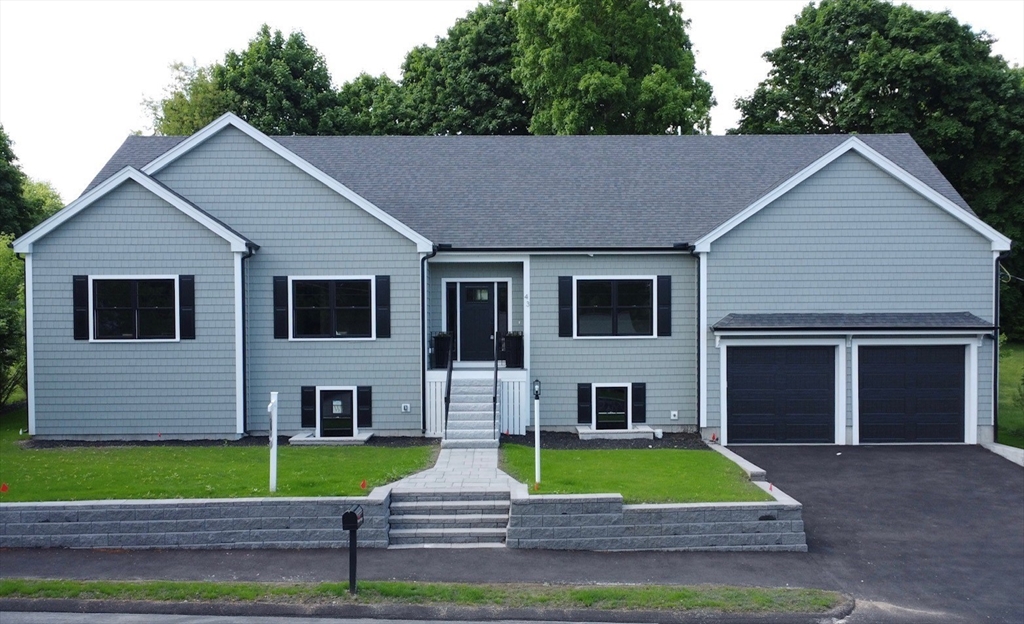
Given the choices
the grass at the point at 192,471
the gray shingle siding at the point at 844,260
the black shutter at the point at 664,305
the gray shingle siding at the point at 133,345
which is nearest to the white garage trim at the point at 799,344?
the gray shingle siding at the point at 844,260

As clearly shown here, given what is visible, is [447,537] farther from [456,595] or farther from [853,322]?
[853,322]

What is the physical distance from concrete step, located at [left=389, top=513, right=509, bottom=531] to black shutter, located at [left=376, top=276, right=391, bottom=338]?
673cm

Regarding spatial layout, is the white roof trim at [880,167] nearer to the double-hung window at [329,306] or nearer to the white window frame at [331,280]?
the white window frame at [331,280]

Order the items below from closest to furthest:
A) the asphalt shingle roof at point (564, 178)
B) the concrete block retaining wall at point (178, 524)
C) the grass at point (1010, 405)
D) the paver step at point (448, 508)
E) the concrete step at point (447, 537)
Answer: the concrete block retaining wall at point (178, 524)
the concrete step at point (447, 537)
the paver step at point (448, 508)
the asphalt shingle roof at point (564, 178)
the grass at point (1010, 405)

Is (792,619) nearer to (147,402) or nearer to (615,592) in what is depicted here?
(615,592)

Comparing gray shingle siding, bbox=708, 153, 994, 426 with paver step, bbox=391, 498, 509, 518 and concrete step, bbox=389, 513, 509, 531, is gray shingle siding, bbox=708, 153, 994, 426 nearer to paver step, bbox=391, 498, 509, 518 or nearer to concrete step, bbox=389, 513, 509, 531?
paver step, bbox=391, 498, 509, 518

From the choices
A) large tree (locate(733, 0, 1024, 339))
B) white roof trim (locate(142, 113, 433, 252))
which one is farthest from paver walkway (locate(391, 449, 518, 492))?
large tree (locate(733, 0, 1024, 339))

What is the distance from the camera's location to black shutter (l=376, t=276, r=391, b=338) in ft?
55.2

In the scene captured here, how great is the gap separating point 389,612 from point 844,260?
42.8ft

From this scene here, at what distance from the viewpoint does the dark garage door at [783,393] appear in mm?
→ 16969

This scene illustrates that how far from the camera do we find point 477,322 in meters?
18.6

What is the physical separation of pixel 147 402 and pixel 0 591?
8127 mm

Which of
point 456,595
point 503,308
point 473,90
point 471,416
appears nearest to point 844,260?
point 503,308

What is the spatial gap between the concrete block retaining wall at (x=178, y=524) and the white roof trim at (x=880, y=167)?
10.4m
